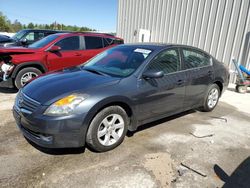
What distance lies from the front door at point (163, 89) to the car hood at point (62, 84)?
545 millimetres

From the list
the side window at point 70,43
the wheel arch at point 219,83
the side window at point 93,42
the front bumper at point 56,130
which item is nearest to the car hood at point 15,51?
the side window at point 70,43

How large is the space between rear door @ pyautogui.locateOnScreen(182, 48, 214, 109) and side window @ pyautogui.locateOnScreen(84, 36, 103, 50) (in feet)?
11.1

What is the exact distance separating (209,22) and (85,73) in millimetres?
7378

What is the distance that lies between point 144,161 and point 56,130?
120 centimetres

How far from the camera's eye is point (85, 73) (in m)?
3.37

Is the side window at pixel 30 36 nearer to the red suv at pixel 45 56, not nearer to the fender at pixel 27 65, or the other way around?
the red suv at pixel 45 56

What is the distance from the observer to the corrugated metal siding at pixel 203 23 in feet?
26.5

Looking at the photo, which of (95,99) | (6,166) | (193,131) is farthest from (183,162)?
(6,166)

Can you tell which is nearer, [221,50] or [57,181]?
[57,181]

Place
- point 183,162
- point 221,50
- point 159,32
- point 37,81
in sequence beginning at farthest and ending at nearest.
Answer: point 159,32
point 221,50
point 37,81
point 183,162

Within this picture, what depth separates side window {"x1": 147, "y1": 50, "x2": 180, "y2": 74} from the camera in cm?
348

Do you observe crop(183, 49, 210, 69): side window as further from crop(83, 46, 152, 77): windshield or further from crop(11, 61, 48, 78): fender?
crop(11, 61, 48, 78): fender

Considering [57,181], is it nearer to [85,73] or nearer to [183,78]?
[85,73]

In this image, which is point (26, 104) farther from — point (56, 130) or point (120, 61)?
point (120, 61)
